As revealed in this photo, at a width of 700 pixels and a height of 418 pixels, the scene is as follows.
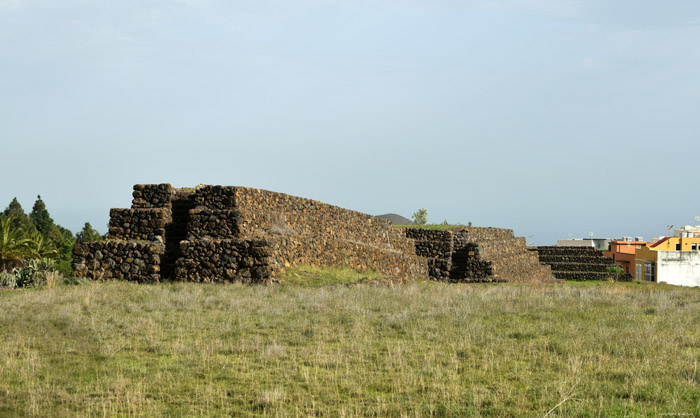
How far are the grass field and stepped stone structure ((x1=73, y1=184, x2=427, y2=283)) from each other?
159 inches

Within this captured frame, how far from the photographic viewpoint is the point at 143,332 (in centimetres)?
1214

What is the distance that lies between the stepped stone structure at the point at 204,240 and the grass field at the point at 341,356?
404cm

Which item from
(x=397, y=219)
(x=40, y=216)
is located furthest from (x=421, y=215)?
(x=40, y=216)

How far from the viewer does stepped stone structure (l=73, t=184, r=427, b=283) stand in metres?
21.0

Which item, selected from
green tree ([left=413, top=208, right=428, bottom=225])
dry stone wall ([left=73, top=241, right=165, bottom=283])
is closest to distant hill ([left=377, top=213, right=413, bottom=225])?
green tree ([left=413, top=208, right=428, bottom=225])

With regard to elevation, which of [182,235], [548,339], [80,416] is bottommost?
[80,416]

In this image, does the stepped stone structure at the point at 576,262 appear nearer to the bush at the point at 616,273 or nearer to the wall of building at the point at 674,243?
the bush at the point at 616,273

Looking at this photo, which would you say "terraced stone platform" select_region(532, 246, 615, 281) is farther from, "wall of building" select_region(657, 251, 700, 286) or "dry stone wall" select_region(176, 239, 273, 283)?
"dry stone wall" select_region(176, 239, 273, 283)

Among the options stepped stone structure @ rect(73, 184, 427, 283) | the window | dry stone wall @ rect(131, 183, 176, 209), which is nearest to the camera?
stepped stone structure @ rect(73, 184, 427, 283)

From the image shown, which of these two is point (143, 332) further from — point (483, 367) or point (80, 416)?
point (483, 367)

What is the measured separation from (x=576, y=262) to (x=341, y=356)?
44454 millimetres

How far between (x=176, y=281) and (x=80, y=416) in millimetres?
14168

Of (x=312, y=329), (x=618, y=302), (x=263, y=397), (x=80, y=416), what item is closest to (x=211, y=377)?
(x=263, y=397)

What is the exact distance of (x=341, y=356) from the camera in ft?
33.1
